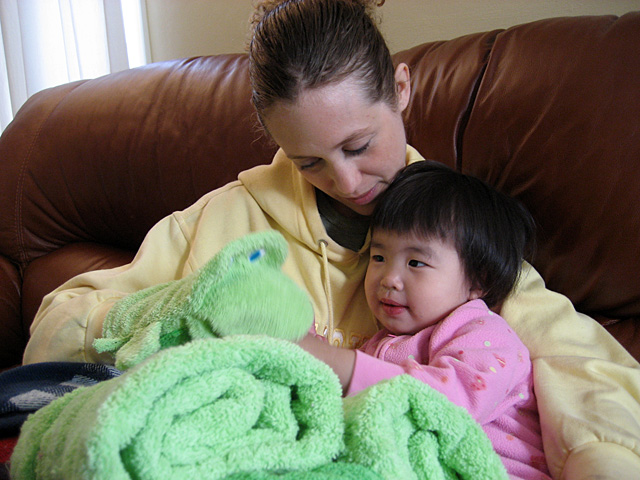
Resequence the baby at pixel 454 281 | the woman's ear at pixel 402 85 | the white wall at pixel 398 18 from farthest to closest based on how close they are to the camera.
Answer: the white wall at pixel 398 18 < the woman's ear at pixel 402 85 < the baby at pixel 454 281

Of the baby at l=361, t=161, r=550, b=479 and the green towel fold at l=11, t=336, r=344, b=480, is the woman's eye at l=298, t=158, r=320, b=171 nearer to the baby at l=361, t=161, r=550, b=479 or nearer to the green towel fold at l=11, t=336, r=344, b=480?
the baby at l=361, t=161, r=550, b=479

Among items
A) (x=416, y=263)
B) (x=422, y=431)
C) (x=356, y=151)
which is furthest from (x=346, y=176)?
(x=422, y=431)

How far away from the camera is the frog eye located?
0.56m

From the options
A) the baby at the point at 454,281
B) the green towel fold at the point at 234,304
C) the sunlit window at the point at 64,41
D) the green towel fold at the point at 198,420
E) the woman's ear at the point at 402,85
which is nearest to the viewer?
the green towel fold at the point at 198,420

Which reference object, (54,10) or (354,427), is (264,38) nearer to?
(354,427)

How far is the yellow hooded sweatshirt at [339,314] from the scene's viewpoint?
0.72 meters

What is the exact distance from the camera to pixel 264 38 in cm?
88

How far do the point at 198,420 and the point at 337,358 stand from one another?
10.7 inches

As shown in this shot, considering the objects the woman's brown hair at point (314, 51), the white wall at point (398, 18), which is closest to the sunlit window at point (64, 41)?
the white wall at point (398, 18)

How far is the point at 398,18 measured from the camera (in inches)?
62.4

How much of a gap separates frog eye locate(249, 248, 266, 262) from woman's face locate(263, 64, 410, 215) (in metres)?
0.33

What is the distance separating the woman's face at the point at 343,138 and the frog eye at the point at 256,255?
0.33 m

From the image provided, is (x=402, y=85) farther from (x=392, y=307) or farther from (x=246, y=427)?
(x=246, y=427)

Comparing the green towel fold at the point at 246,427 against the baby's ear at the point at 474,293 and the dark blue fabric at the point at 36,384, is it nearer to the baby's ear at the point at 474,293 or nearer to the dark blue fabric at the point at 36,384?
the dark blue fabric at the point at 36,384
